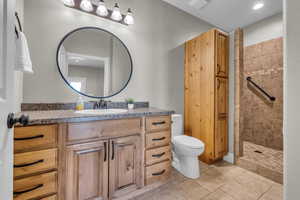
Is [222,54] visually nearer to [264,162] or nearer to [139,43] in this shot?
[139,43]

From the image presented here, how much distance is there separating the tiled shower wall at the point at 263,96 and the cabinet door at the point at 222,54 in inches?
46.5

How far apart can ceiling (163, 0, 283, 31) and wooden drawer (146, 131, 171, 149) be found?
2158 mm

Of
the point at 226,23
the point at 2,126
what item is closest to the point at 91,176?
the point at 2,126

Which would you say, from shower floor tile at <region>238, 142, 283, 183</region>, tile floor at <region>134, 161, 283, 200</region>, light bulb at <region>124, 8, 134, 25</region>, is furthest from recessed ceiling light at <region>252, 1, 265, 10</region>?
tile floor at <region>134, 161, 283, 200</region>

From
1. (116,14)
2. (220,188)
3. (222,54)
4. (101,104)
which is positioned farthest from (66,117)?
(222,54)

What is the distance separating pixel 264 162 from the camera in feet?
6.48

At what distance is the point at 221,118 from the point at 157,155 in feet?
4.07

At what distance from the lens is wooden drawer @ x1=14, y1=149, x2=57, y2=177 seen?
908mm

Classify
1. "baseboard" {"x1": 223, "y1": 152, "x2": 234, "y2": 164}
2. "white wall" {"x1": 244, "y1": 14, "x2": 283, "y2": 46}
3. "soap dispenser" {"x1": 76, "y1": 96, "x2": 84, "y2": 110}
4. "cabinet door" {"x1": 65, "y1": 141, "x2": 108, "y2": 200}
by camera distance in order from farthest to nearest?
"white wall" {"x1": 244, "y1": 14, "x2": 283, "y2": 46}, "baseboard" {"x1": 223, "y1": 152, "x2": 234, "y2": 164}, "soap dispenser" {"x1": 76, "y1": 96, "x2": 84, "y2": 110}, "cabinet door" {"x1": 65, "y1": 141, "x2": 108, "y2": 200}

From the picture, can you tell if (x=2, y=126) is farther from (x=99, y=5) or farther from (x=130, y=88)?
(x=99, y=5)

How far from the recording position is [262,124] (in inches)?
107

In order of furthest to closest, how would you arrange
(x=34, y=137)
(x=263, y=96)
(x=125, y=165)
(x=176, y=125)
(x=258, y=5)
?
(x=263, y=96) → (x=258, y=5) → (x=176, y=125) → (x=125, y=165) → (x=34, y=137)

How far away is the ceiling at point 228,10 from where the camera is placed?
2.16 meters

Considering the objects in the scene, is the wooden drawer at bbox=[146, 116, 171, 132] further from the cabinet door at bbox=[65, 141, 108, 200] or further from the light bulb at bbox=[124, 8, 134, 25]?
the light bulb at bbox=[124, 8, 134, 25]
